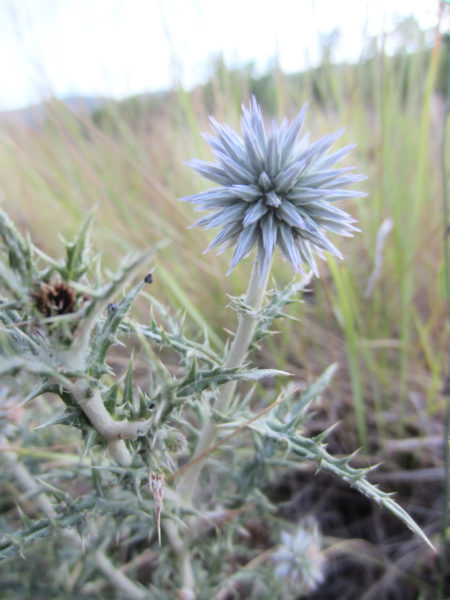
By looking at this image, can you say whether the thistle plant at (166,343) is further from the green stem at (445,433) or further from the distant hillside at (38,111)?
the distant hillside at (38,111)

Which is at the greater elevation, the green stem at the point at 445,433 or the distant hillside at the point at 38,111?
the distant hillside at the point at 38,111

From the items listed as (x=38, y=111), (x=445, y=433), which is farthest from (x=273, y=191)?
(x=38, y=111)

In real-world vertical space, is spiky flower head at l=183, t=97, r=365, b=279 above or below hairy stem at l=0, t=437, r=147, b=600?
above

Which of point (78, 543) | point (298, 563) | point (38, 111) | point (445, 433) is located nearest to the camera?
point (445, 433)

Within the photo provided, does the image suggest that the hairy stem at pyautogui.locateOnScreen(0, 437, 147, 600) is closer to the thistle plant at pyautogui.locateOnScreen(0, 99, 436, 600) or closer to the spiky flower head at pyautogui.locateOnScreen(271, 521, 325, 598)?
the thistle plant at pyautogui.locateOnScreen(0, 99, 436, 600)

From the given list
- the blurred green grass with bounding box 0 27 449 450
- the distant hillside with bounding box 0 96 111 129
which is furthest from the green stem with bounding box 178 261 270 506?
the distant hillside with bounding box 0 96 111 129

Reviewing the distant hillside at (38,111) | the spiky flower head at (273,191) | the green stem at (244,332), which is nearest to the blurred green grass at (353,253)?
the distant hillside at (38,111)

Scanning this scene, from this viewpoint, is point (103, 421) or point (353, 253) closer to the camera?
point (103, 421)

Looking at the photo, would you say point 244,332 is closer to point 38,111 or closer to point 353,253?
point 353,253
